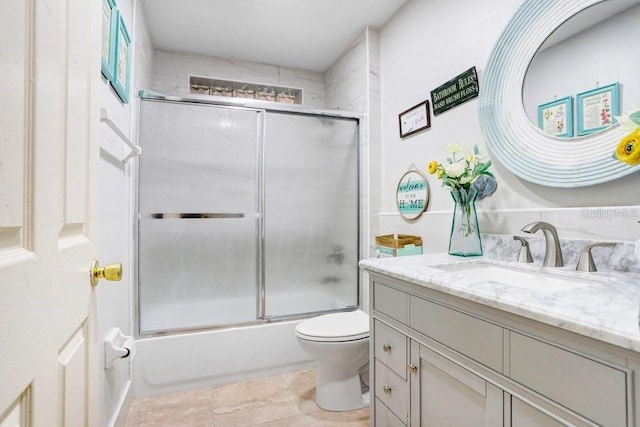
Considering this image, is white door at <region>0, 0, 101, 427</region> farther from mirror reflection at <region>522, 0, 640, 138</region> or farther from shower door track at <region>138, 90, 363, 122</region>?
mirror reflection at <region>522, 0, 640, 138</region>

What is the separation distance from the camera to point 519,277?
121 centimetres

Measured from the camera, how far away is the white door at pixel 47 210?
0.40m

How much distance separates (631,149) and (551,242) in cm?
45

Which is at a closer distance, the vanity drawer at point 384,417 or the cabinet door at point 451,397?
the cabinet door at point 451,397

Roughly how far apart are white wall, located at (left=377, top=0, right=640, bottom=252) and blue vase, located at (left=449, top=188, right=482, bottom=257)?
0.11 meters

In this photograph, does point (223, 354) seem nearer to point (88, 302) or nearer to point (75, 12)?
point (88, 302)

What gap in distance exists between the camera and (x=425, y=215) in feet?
6.20

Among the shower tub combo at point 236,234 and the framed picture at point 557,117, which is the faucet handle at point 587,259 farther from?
the shower tub combo at point 236,234

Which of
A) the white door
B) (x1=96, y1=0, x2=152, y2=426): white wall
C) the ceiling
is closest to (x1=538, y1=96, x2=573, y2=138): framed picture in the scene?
Answer: the ceiling

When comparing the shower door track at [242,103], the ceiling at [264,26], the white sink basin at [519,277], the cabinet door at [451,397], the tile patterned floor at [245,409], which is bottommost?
the tile patterned floor at [245,409]

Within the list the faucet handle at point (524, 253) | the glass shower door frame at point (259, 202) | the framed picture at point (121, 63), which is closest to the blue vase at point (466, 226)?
the faucet handle at point (524, 253)

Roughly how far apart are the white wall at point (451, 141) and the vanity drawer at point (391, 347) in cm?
68

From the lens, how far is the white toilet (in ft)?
5.49

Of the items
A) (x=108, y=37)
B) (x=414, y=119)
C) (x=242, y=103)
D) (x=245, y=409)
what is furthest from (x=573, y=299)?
(x=242, y=103)
